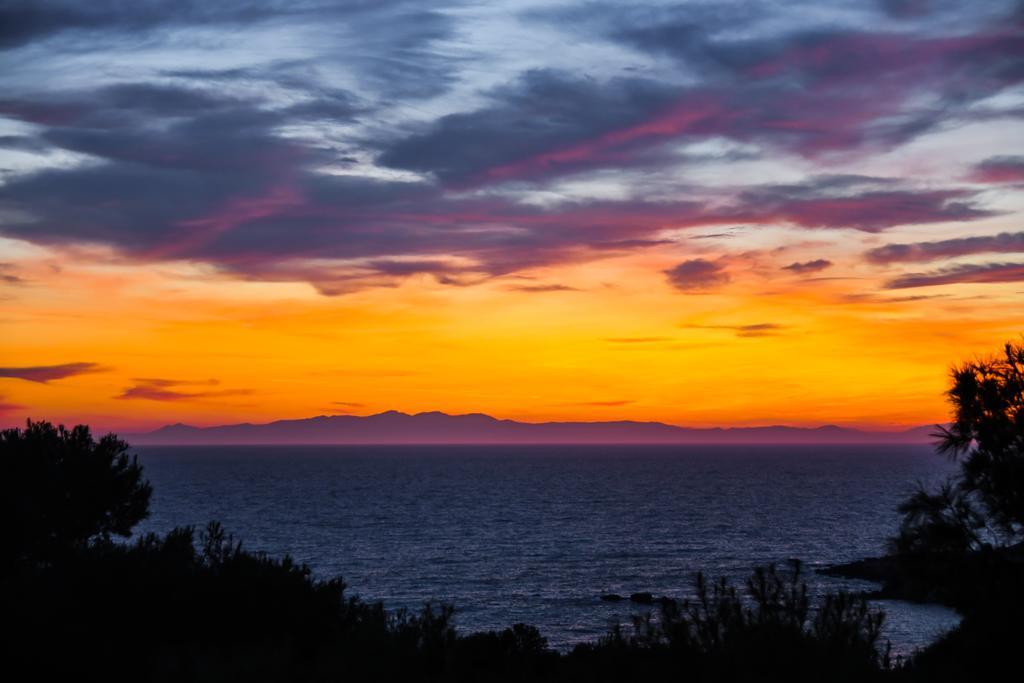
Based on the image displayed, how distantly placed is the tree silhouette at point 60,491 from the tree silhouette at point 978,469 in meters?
25.8

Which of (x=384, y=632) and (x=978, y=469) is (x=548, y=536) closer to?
(x=978, y=469)

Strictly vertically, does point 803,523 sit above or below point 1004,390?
below

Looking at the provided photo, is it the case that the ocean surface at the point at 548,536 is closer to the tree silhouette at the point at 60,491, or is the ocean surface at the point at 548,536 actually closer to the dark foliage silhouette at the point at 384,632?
the tree silhouette at the point at 60,491

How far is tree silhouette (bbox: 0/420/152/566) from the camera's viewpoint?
1215 inches

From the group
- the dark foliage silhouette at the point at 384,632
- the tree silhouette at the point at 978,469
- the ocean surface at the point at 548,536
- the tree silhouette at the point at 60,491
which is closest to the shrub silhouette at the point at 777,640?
A: the dark foliage silhouette at the point at 384,632

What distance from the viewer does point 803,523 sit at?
108 meters

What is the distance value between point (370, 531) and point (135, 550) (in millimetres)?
77097

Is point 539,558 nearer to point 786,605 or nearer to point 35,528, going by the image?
point 35,528

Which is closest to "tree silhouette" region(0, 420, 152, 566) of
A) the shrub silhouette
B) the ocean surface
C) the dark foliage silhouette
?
the dark foliage silhouette

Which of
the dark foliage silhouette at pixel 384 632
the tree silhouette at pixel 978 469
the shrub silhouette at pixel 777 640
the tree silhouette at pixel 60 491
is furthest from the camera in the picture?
the tree silhouette at pixel 60 491

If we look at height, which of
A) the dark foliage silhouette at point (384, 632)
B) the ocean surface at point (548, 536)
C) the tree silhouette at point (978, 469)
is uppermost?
the tree silhouette at point (978, 469)

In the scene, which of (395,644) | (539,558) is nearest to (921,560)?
(395,644)

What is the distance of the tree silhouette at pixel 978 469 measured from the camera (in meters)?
22.1

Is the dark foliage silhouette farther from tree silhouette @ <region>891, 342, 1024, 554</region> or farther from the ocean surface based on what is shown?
the ocean surface
